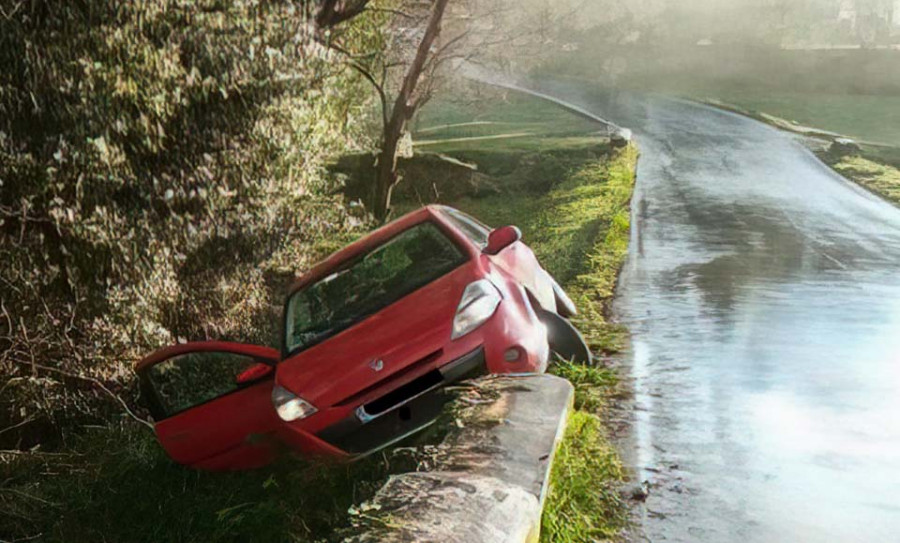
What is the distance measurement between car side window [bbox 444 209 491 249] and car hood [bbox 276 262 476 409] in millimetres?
1387

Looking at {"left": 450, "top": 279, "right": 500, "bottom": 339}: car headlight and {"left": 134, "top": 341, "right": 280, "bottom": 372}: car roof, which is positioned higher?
{"left": 450, "top": 279, "right": 500, "bottom": 339}: car headlight

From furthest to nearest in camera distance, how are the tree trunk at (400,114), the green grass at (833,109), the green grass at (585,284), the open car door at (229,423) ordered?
the green grass at (833,109) → the tree trunk at (400,114) → the open car door at (229,423) → the green grass at (585,284)

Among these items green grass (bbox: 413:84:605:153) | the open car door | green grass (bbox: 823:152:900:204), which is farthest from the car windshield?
green grass (bbox: 413:84:605:153)

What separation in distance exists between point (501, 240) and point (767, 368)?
308cm

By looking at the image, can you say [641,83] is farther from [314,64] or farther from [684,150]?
[314,64]

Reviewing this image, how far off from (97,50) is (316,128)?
351 cm

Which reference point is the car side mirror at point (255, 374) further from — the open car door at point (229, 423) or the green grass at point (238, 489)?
the green grass at point (238, 489)

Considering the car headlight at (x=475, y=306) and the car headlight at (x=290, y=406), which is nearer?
the car headlight at (x=290, y=406)

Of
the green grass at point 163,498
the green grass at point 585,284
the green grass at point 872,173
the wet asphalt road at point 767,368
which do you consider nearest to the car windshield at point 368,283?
the green grass at point 163,498

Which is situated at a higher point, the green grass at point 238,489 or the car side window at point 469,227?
the car side window at point 469,227

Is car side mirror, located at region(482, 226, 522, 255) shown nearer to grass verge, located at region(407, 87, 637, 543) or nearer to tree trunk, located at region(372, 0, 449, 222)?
grass verge, located at region(407, 87, 637, 543)

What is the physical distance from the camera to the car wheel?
8383mm

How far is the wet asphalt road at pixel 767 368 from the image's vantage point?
5.77m

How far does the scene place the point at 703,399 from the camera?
26.7 ft
